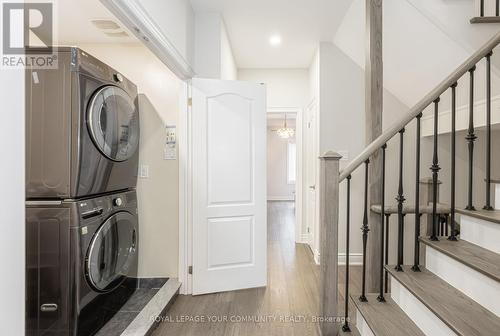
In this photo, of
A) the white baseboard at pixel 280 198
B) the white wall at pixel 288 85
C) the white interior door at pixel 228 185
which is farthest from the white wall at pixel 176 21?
the white baseboard at pixel 280 198

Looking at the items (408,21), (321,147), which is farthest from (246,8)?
(321,147)

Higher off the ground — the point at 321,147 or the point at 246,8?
the point at 246,8

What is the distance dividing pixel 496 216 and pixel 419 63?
1.78 meters

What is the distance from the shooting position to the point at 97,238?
6.59ft

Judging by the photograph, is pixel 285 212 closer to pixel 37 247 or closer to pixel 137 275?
pixel 137 275

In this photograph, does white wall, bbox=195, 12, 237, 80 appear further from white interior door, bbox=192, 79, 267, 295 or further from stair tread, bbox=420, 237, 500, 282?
stair tread, bbox=420, 237, 500, 282

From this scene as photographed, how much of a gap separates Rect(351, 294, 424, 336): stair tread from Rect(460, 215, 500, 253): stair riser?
640mm

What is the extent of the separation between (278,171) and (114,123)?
8547mm

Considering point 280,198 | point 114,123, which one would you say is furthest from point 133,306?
point 280,198

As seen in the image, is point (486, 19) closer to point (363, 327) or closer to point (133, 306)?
point (363, 327)

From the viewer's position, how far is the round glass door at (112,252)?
1.98 meters

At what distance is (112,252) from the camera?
223cm
